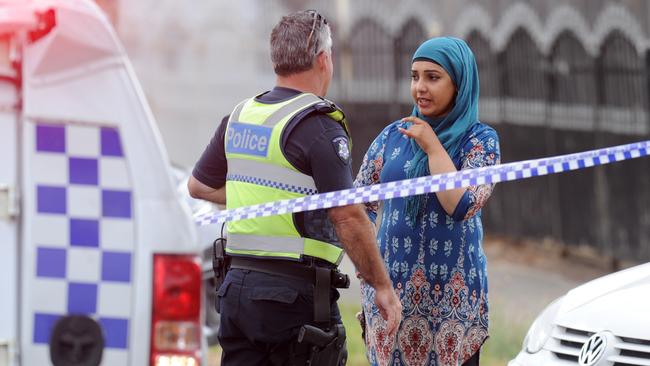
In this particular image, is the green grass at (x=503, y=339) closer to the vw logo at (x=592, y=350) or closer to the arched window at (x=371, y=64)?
the vw logo at (x=592, y=350)

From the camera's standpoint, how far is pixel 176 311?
13.6ft

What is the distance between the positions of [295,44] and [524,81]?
9.82m

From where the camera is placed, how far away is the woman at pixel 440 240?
5164mm

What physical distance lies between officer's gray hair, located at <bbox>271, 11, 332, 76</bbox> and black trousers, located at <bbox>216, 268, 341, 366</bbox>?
2.21 feet

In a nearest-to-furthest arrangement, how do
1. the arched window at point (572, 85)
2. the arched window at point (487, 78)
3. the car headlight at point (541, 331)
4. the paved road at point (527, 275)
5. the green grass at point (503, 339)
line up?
the car headlight at point (541, 331) → the green grass at point (503, 339) → the paved road at point (527, 275) → the arched window at point (572, 85) → the arched window at point (487, 78)

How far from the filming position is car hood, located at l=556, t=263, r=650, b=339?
199 inches

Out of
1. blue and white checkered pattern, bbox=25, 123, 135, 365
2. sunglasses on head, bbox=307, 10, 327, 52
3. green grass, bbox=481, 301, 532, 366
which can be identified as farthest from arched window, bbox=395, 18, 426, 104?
blue and white checkered pattern, bbox=25, 123, 135, 365

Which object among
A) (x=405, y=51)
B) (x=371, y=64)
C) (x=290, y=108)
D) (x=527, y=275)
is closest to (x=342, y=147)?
(x=290, y=108)

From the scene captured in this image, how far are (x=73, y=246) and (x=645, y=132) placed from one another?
840cm

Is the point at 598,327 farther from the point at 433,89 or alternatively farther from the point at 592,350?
the point at 433,89

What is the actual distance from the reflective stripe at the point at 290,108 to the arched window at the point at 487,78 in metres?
10.4

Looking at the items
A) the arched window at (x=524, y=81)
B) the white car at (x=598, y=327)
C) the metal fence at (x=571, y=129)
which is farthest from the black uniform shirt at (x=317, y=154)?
the arched window at (x=524, y=81)

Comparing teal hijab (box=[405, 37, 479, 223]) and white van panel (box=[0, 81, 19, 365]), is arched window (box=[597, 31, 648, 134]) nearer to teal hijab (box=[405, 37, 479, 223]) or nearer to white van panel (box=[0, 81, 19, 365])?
teal hijab (box=[405, 37, 479, 223])

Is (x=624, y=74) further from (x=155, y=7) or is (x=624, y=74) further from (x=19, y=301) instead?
(x=155, y=7)
